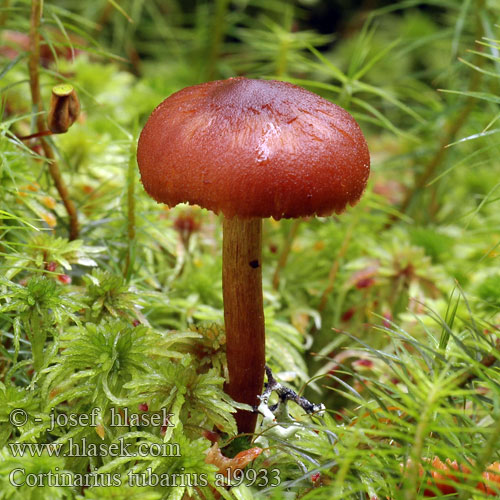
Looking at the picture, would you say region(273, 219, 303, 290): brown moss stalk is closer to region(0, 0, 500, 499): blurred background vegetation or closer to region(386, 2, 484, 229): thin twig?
region(0, 0, 500, 499): blurred background vegetation

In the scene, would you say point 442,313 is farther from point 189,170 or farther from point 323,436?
point 189,170

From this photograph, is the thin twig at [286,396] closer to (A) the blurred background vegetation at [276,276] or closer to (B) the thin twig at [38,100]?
(A) the blurred background vegetation at [276,276]

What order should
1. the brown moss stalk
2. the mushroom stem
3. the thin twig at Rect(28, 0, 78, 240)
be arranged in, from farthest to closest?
the brown moss stalk < the thin twig at Rect(28, 0, 78, 240) < the mushroom stem

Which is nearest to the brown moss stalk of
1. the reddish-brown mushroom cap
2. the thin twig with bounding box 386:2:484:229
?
the thin twig with bounding box 386:2:484:229

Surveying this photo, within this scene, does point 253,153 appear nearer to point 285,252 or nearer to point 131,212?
point 131,212

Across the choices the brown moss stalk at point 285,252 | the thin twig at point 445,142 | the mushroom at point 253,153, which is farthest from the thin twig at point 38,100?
the thin twig at point 445,142

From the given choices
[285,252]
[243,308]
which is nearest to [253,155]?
[243,308]
